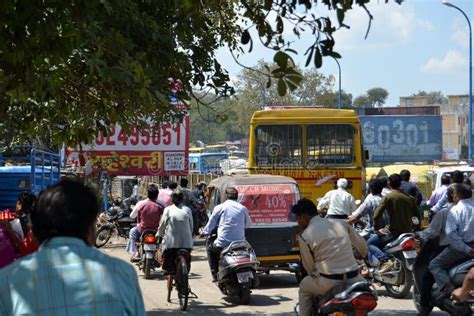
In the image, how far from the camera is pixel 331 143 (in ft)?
57.7

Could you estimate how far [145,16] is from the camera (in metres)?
8.88

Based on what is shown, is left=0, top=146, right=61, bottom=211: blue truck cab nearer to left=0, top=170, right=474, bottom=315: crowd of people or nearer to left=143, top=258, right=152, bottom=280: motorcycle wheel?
left=0, top=170, right=474, bottom=315: crowd of people

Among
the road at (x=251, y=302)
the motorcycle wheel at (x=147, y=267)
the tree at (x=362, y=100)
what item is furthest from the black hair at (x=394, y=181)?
the tree at (x=362, y=100)

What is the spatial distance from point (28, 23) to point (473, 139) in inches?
1486

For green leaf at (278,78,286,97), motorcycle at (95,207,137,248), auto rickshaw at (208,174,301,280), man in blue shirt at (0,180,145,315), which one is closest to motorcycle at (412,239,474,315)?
green leaf at (278,78,286,97)

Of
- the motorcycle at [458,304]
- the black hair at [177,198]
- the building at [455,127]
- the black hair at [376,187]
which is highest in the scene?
the building at [455,127]

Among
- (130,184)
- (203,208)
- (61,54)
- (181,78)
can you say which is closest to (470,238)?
(181,78)

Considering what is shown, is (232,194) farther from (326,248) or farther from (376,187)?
(326,248)

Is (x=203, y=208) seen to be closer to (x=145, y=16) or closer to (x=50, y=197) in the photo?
(x=145, y=16)

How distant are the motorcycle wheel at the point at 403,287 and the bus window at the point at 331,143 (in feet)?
19.7

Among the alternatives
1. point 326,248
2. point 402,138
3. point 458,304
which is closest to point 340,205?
point 458,304

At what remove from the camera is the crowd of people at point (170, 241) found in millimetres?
2855

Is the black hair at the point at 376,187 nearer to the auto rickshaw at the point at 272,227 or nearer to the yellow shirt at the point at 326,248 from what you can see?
the auto rickshaw at the point at 272,227

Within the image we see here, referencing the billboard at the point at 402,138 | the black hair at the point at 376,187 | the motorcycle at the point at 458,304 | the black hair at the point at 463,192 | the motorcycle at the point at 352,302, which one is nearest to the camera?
the motorcycle at the point at 352,302
